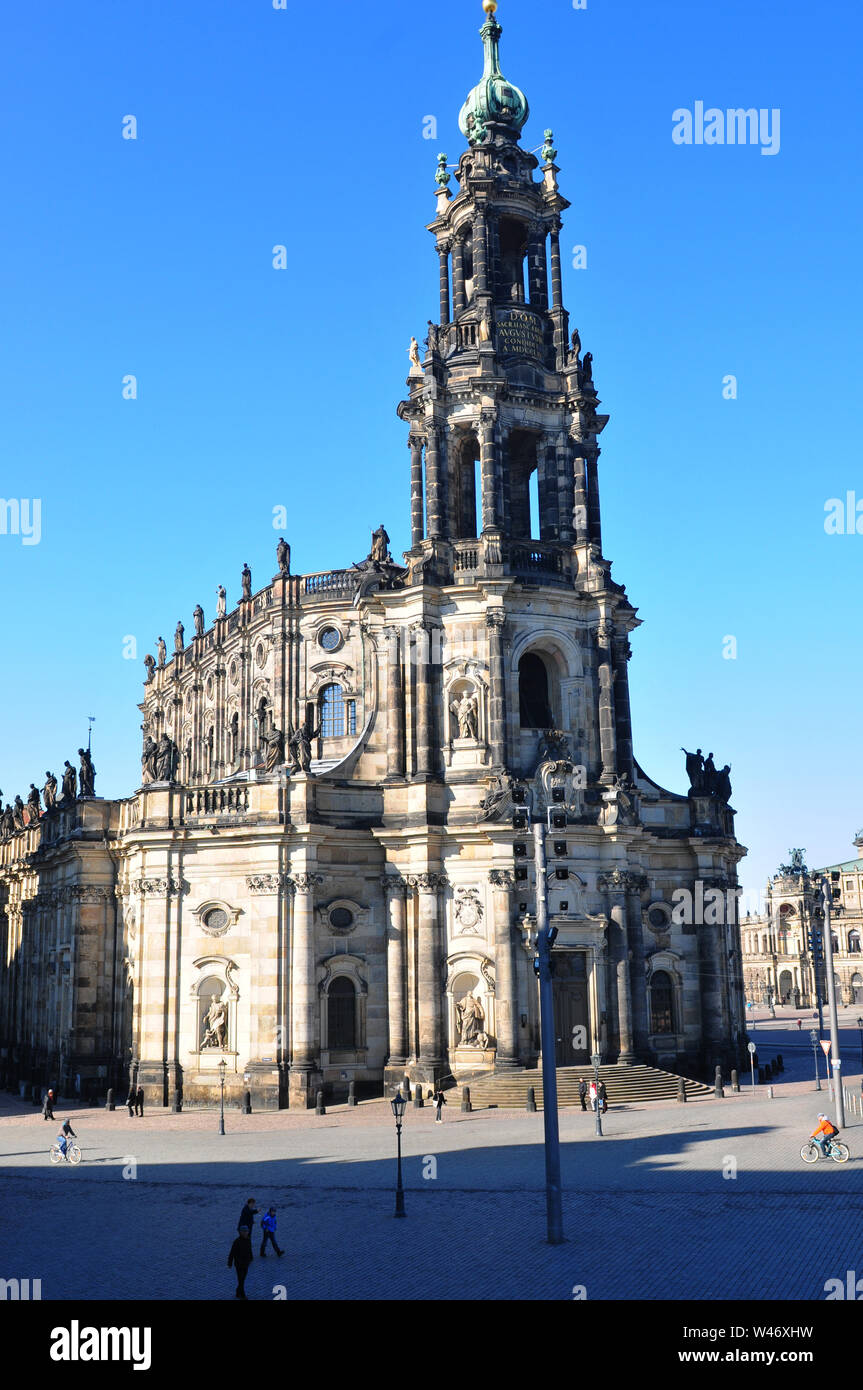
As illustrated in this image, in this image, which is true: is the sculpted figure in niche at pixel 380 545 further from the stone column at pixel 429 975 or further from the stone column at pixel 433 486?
the stone column at pixel 429 975

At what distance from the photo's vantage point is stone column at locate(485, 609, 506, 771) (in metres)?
50.0

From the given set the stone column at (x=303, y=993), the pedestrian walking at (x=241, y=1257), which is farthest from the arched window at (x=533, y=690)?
the pedestrian walking at (x=241, y=1257)

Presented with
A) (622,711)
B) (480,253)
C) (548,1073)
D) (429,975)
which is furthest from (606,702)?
(548,1073)

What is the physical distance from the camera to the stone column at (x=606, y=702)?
5250 centimetres

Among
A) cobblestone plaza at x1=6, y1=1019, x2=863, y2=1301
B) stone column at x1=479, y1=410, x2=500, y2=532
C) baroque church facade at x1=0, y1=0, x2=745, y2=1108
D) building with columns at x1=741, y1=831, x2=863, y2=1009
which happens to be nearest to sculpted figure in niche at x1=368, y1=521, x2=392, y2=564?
baroque church facade at x1=0, y1=0, x2=745, y2=1108

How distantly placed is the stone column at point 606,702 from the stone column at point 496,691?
500cm

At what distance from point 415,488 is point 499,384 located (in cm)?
581

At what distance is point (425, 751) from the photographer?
50625 millimetres

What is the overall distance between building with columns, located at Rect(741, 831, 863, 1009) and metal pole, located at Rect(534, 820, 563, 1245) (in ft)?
402

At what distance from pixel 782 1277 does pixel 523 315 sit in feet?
151

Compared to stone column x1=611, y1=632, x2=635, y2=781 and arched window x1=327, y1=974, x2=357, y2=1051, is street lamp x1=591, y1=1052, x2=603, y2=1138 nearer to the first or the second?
arched window x1=327, y1=974, x2=357, y2=1051

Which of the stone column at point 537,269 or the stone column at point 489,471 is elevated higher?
the stone column at point 537,269

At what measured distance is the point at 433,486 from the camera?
5366 centimetres

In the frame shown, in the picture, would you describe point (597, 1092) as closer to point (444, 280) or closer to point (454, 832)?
point (454, 832)
